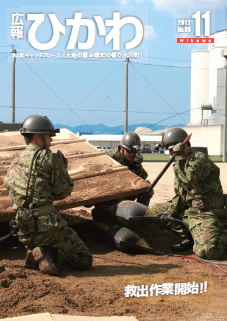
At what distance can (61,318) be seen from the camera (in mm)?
2762

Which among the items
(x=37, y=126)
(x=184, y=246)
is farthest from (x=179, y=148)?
(x=37, y=126)

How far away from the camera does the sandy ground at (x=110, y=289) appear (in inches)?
121

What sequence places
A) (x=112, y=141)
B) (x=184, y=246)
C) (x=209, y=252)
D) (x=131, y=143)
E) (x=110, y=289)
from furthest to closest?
(x=112, y=141), (x=131, y=143), (x=184, y=246), (x=209, y=252), (x=110, y=289)

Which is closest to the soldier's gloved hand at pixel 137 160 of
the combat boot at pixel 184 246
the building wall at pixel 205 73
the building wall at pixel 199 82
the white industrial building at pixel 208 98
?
the combat boot at pixel 184 246

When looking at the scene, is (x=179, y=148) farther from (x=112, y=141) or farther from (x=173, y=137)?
(x=112, y=141)

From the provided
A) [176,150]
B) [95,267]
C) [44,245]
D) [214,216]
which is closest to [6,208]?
[44,245]

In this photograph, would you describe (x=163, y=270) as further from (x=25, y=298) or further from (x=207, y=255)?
(x=25, y=298)

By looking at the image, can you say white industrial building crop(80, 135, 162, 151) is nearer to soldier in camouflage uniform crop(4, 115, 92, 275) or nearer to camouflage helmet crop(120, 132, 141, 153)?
camouflage helmet crop(120, 132, 141, 153)

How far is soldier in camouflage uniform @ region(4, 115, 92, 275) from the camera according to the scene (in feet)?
13.0

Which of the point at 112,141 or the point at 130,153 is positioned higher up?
the point at 130,153

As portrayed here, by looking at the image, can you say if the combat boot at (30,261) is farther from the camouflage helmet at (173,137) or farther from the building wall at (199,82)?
the building wall at (199,82)

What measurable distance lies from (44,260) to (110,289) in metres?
0.79

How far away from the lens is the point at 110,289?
3.53 m

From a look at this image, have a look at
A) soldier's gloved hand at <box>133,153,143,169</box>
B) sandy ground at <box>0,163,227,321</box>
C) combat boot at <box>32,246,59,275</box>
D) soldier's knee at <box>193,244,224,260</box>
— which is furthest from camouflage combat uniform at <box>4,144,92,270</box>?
soldier's gloved hand at <box>133,153,143,169</box>
